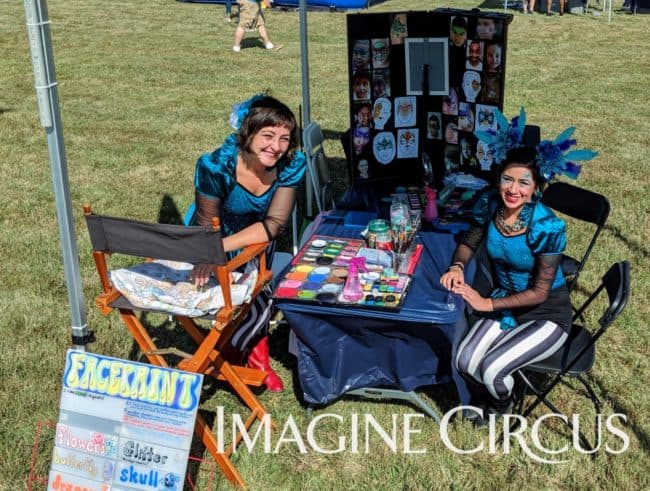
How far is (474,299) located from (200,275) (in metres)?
1.11

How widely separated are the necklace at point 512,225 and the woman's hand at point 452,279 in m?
0.26

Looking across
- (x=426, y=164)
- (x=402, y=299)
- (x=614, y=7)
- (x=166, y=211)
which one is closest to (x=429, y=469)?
(x=402, y=299)

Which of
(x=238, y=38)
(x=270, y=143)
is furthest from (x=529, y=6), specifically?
(x=270, y=143)

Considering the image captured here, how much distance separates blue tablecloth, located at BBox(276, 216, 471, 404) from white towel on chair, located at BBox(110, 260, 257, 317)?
0.24 meters

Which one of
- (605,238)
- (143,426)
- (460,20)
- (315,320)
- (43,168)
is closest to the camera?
(143,426)

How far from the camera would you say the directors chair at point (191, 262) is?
8.00ft

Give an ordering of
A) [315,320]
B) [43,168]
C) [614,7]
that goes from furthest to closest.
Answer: [614,7] → [43,168] → [315,320]

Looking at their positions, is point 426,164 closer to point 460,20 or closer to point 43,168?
point 460,20

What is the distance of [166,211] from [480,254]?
299 centimetres

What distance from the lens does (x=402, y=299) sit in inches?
114

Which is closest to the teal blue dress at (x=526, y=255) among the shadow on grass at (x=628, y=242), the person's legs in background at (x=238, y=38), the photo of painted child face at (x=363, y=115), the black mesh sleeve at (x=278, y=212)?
the black mesh sleeve at (x=278, y=212)

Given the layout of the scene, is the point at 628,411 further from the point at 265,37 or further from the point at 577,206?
the point at 265,37

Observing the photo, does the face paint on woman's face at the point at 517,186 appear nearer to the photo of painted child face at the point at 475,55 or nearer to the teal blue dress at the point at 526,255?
the teal blue dress at the point at 526,255

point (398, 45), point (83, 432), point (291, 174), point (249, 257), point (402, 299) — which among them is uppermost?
point (398, 45)
